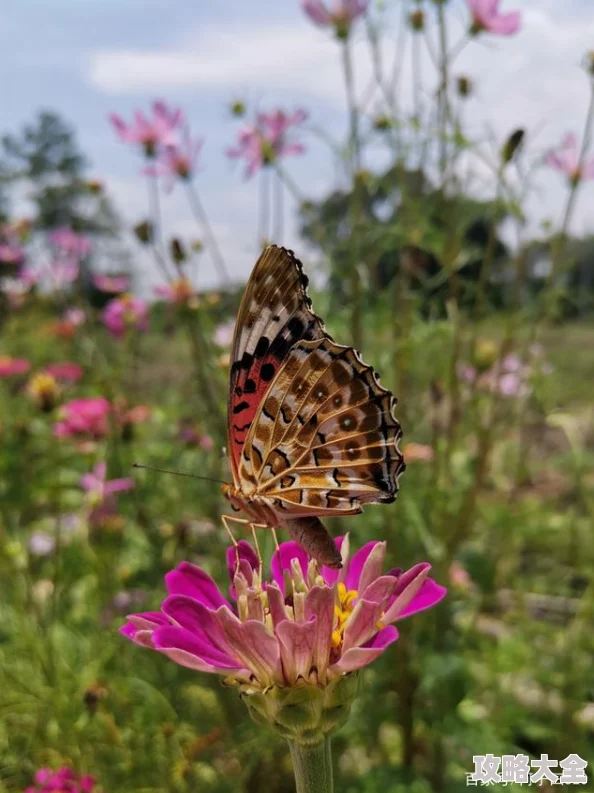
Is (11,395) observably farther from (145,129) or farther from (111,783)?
(111,783)

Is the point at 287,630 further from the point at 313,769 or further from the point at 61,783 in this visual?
the point at 61,783

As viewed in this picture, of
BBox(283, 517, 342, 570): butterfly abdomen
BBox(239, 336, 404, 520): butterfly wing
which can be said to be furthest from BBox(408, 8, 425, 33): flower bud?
BBox(283, 517, 342, 570): butterfly abdomen

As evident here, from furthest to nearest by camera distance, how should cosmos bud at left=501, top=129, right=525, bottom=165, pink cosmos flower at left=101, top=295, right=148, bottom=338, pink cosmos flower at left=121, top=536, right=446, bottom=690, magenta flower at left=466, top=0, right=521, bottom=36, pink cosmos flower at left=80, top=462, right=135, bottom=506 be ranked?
1. pink cosmos flower at left=101, top=295, right=148, bottom=338
2. pink cosmos flower at left=80, top=462, right=135, bottom=506
3. magenta flower at left=466, top=0, right=521, bottom=36
4. cosmos bud at left=501, top=129, right=525, bottom=165
5. pink cosmos flower at left=121, top=536, right=446, bottom=690

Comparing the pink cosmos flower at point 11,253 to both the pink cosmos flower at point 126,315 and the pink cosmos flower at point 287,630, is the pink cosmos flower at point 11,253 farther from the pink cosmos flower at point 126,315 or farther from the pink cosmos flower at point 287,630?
the pink cosmos flower at point 287,630

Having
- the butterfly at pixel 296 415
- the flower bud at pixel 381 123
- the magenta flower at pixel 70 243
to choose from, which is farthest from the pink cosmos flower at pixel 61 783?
the magenta flower at pixel 70 243

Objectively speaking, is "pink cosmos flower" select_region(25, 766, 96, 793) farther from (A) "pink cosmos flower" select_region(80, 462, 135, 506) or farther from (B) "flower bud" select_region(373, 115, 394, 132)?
(B) "flower bud" select_region(373, 115, 394, 132)

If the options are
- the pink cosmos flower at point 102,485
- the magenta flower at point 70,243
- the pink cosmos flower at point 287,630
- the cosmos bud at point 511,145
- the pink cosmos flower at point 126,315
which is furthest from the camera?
the magenta flower at point 70,243

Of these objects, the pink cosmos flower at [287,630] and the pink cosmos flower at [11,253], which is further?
the pink cosmos flower at [11,253]
